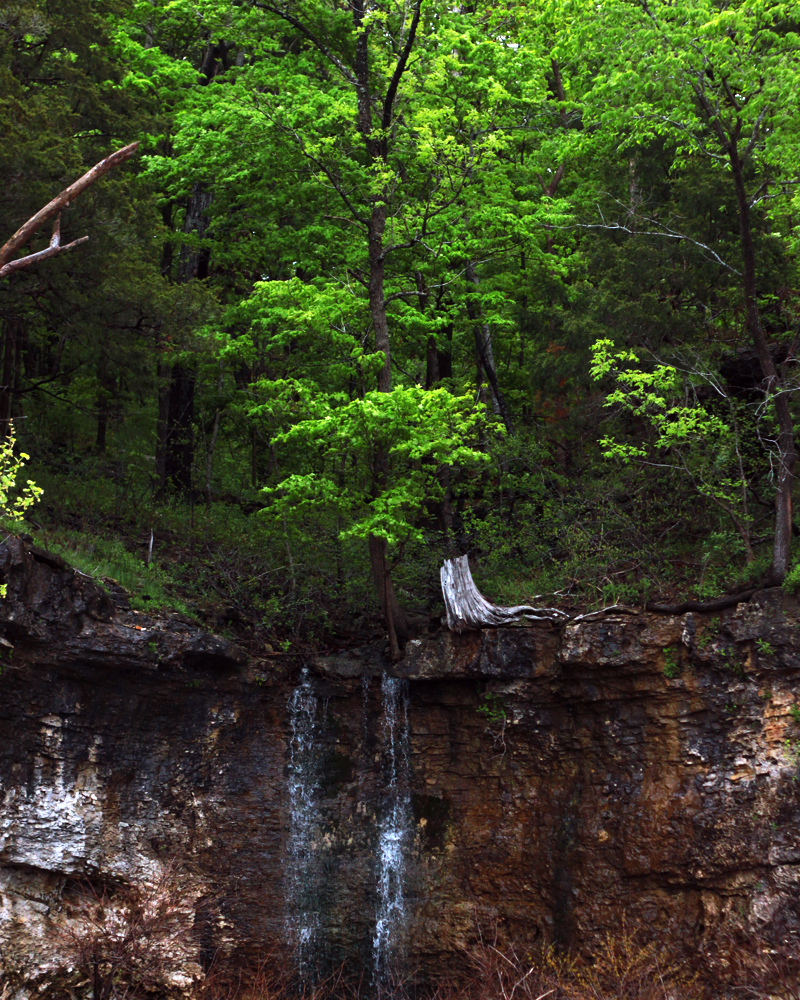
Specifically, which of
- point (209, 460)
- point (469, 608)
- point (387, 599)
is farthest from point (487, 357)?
point (469, 608)

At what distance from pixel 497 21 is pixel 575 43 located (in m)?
5.19

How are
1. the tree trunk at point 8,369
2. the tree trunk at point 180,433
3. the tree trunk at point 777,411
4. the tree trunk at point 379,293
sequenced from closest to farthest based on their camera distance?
the tree trunk at point 777,411
the tree trunk at point 379,293
the tree trunk at point 8,369
the tree trunk at point 180,433

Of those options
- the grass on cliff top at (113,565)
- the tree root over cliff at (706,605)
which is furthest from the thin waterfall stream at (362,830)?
the tree root over cliff at (706,605)

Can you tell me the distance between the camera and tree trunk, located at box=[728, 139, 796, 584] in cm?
1130

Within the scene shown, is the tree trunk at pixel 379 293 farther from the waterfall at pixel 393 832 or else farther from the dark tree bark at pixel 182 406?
the dark tree bark at pixel 182 406

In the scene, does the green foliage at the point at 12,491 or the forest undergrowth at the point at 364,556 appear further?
the forest undergrowth at the point at 364,556

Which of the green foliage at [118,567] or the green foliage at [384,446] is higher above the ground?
the green foliage at [384,446]

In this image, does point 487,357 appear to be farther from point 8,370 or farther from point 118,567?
point 8,370

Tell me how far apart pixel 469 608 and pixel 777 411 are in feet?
Answer: 16.7

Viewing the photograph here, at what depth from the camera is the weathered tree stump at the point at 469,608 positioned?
1255cm

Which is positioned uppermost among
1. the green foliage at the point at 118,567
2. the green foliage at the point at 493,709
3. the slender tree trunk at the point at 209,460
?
the slender tree trunk at the point at 209,460

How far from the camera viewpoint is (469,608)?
12.7m

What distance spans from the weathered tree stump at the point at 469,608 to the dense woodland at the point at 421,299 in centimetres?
73

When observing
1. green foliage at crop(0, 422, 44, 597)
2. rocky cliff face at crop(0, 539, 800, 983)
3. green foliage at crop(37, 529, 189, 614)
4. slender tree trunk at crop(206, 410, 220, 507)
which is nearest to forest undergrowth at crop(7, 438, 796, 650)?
green foliage at crop(37, 529, 189, 614)
